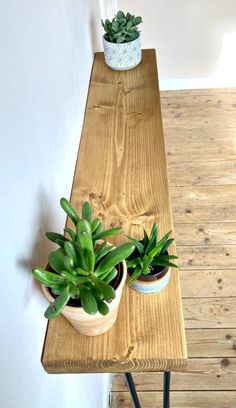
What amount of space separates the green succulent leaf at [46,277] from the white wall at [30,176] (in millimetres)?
39

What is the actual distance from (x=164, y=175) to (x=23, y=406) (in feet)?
2.02

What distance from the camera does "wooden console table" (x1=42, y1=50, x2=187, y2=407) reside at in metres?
0.63

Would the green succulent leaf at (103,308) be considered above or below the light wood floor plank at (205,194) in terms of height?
above

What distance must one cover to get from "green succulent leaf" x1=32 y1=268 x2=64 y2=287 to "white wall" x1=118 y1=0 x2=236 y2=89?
219cm

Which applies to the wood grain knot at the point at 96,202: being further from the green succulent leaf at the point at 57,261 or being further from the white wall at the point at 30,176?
the green succulent leaf at the point at 57,261

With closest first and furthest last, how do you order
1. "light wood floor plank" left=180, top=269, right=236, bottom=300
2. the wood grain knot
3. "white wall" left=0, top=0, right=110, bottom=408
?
"white wall" left=0, top=0, right=110, bottom=408, the wood grain knot, "light wood floor plank" left=180, top=269, right=236, bottom=300

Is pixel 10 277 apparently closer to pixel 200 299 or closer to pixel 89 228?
pixel 89 228

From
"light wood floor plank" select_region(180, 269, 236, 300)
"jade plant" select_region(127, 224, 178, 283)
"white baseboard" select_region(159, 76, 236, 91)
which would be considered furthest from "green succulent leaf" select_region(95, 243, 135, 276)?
"white baseboard" select_region(159, 76, 236, 91)

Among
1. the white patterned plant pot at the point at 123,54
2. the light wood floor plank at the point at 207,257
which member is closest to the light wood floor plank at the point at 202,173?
the light wood floor plank at the point at 207,257

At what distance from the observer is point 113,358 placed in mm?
629

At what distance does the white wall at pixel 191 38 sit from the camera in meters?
2.27

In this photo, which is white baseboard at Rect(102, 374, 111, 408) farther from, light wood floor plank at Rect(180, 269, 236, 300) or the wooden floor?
light wood floor plank at Rect(180, 269, 236, 300)

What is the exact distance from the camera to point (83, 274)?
558mm

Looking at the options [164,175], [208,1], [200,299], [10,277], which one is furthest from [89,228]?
[208,1]
